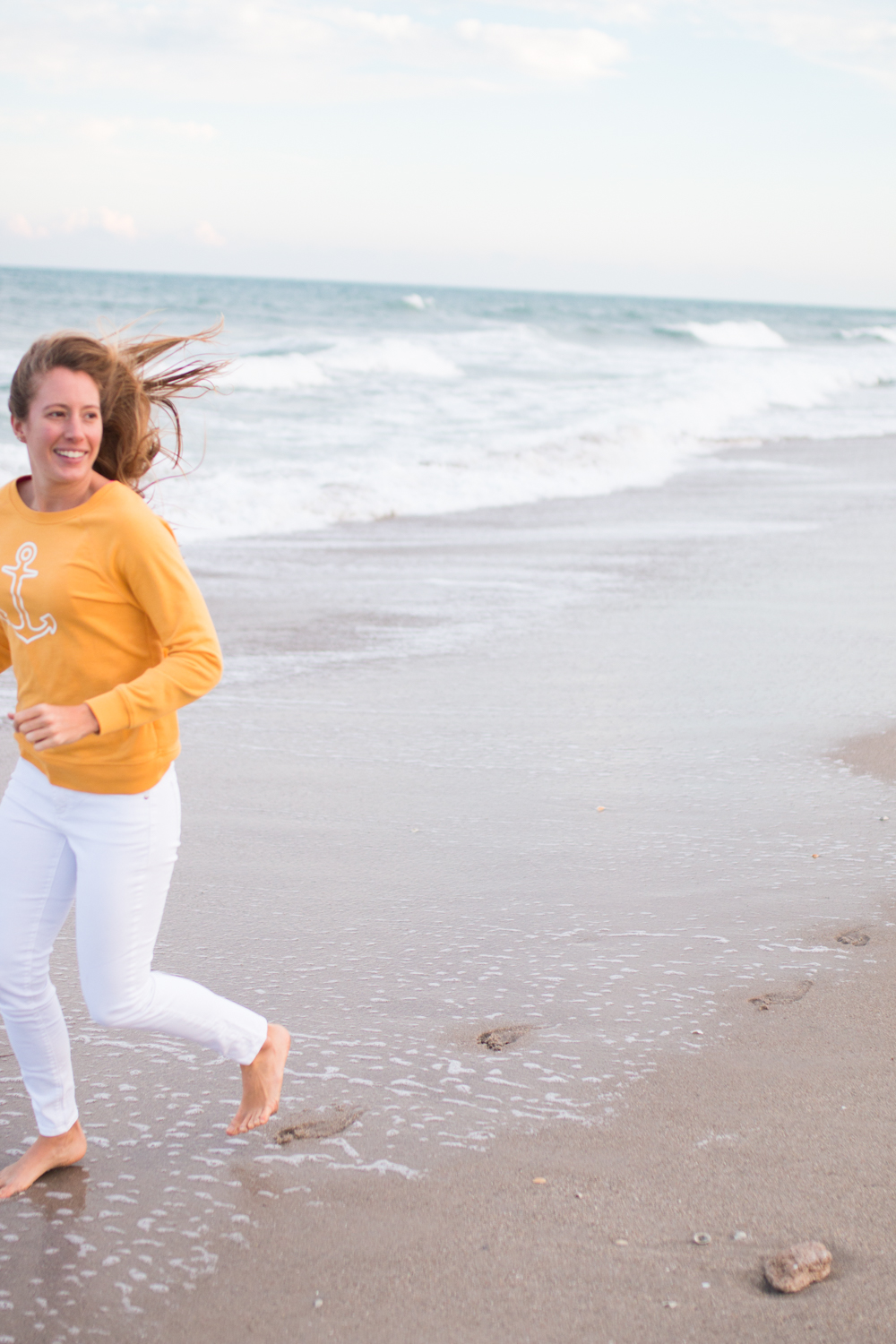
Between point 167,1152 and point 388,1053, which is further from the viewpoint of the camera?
point 388,1053

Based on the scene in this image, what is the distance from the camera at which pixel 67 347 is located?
8.19 ft

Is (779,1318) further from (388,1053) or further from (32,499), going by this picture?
(32,499)

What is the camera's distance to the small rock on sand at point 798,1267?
2.28m

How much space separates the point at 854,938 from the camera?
3.76 metres

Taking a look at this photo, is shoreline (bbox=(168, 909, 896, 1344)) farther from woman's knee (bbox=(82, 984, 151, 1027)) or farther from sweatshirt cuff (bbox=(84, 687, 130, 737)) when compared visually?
sweatshirt cuff (bbox=(84, 687, 130, 737))

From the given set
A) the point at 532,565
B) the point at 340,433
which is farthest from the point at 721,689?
the point at 340,433

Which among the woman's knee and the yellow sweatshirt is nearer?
the yellow sweatshirt

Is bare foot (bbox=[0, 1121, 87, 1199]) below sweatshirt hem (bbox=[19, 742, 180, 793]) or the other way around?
below

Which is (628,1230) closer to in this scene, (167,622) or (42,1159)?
(42,1159)

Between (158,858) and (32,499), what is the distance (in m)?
0.78

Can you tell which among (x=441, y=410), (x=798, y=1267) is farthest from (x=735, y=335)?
(x=798, y=1267)

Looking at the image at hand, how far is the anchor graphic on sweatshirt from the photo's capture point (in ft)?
8.07

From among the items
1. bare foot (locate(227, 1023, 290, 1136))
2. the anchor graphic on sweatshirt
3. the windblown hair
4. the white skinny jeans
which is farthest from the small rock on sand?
the windblown hair

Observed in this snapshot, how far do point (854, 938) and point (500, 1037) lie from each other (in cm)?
123
